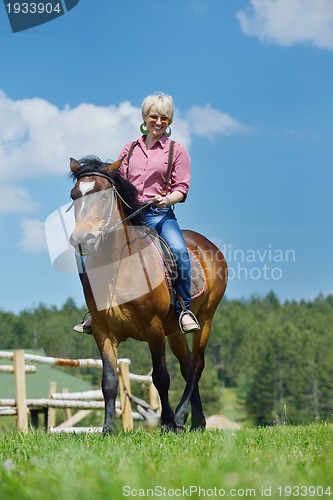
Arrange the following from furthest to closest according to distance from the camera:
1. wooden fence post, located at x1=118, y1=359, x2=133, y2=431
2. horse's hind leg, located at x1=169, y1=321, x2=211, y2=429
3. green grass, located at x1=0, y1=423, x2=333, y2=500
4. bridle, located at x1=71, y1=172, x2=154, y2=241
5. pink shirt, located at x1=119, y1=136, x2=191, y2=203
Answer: wooden fence post, located at x1=118, y1=359, x2=133, y2=431, horse's hind leg, located at x1=169, y1=321, x2=211, y2=429, pink shirt, located at x1=119, y1=136, x2=191, y2=203, bridle, located at x1=71, y1=172, x2=154, y2=241, green grass, located at x1=0, y1=423, x2=333, y2=500

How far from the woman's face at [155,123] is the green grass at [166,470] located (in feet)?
11.9

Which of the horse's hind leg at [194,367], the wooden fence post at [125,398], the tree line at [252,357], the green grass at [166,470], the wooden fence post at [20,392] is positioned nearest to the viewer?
the green grass at [166,470]

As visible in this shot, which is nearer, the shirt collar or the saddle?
the saddle

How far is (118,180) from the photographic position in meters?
7.32

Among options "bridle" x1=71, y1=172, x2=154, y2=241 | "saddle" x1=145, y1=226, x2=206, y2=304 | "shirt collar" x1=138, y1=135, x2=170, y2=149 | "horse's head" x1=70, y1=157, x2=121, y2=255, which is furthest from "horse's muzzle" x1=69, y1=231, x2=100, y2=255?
"shirt collar" x1=138, y1=135, x2=170, y2=149

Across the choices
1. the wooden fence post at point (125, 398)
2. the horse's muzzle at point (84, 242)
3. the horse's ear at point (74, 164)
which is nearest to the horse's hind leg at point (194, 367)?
the horse's muzzle at point (84, 242)

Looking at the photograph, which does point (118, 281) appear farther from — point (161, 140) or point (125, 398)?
point (125, 398)

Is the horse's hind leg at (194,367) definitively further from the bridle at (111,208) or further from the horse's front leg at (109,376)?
the bridle at (111,208)

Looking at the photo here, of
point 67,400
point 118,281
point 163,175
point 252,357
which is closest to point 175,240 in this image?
point 163,175

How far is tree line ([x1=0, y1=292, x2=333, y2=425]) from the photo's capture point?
101 metres

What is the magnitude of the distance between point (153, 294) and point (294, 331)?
360ft

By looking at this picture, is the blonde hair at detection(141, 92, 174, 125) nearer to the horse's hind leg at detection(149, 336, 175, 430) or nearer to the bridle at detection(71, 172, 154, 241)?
the bridle at detection(71, 172, 154, 241)

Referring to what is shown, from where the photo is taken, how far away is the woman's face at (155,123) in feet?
25.5

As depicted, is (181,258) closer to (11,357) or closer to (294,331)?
(11,357)
